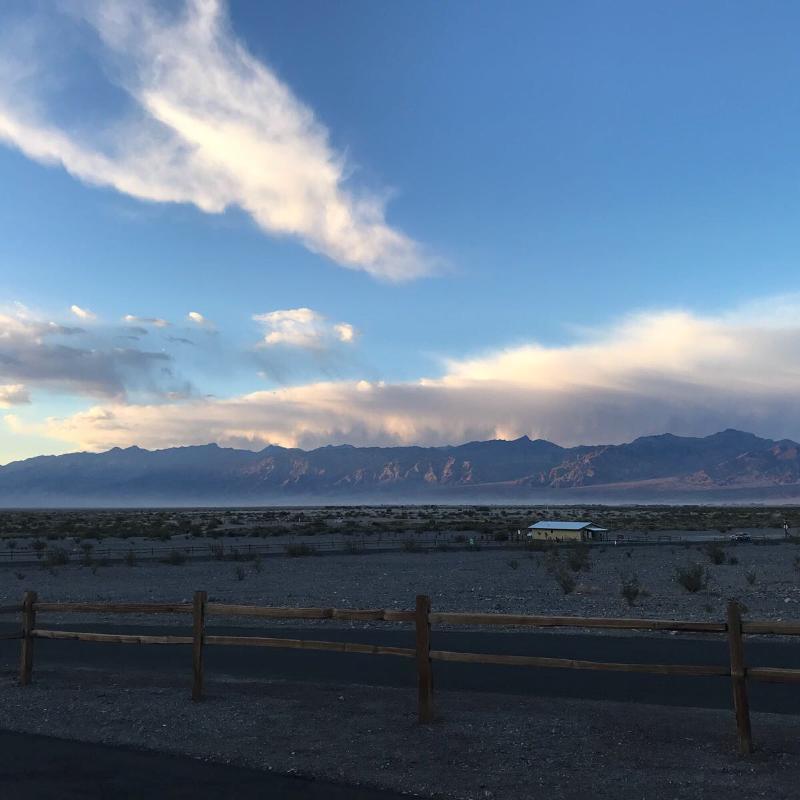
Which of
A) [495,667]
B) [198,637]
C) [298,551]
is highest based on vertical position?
[198,637]

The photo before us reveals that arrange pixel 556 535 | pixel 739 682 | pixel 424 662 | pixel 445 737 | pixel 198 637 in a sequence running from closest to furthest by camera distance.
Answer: pixel 739 682 → pixel 445 737 → pixel 424 662 → pixel 198 637 → pixel 556 535

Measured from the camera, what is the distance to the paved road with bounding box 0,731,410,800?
7023mm

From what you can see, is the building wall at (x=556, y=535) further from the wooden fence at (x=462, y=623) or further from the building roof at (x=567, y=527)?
the wooden fence at (x=462, y=623)

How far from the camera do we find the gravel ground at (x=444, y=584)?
22.4 meters

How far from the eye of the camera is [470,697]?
10.6 meters

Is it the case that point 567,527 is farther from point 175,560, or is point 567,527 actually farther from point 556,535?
point 175,560

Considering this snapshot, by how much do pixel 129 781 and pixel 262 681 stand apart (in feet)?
14.8

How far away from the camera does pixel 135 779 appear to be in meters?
7.45

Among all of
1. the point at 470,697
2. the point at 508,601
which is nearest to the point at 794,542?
the point at 508,601

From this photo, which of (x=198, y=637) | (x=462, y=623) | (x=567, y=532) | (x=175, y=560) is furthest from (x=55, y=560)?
(x=567, y=532)

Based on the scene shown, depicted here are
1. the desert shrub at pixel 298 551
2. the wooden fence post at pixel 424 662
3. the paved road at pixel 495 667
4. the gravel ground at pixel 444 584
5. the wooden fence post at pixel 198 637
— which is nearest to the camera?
the wooden fence post at pixel 424 662

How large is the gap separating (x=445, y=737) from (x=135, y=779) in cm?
333

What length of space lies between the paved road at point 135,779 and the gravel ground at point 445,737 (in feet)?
1.01

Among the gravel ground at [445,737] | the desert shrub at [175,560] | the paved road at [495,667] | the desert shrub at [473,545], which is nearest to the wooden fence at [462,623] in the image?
the gravel ground at [445,737]
